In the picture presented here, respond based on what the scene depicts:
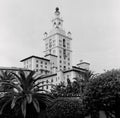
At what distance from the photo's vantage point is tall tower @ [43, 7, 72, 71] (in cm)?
11780

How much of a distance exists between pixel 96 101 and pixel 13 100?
786 cm

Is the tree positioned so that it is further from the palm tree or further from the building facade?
the building facade

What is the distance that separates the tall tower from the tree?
9160 cm

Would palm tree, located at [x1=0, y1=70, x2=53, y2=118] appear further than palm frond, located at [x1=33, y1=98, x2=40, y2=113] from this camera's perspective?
Yes

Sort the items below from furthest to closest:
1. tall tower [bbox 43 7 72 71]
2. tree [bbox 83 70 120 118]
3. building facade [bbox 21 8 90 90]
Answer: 1. tall tower [bbox 43 7 72 71]
2. building facade [bbox 21 8 90 90]
3. tree [bbox 83 70 120 118]

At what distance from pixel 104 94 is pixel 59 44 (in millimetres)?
99779

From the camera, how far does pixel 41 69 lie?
108m

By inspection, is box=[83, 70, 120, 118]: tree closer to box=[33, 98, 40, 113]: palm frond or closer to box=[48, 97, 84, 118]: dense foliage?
box=[48, 97, 84, 118]: dense foliage

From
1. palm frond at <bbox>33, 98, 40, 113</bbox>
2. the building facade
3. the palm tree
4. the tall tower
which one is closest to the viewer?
palm frond at <bbox>33, 98, 40, 113</bbox>

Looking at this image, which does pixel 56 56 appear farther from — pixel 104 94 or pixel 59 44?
pixel 104 94

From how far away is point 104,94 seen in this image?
21.2 meters

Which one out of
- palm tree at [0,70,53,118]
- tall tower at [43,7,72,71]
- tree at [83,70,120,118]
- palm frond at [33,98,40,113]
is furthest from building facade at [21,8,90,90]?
tree at [83,70,120,118]

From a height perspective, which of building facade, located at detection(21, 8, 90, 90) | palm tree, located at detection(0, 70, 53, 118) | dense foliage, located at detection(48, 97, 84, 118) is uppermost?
building facade, located at detection(21, 8, 90, 90)

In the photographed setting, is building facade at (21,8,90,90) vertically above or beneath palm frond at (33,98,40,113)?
above
